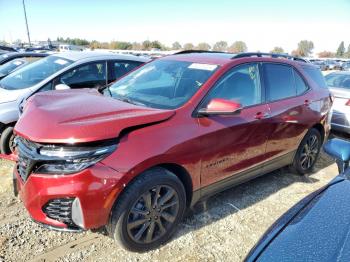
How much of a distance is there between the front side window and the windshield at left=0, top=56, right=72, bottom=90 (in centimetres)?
33

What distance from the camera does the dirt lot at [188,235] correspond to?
291cm

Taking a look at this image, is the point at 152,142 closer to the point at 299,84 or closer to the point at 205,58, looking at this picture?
the point at 205,58

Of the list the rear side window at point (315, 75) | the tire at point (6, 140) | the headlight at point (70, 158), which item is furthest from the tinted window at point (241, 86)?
the tire at point (6, 140)

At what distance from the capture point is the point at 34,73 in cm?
580

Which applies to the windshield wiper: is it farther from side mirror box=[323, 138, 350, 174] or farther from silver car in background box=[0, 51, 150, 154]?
side mirror box=[323, 138, 350, 174]

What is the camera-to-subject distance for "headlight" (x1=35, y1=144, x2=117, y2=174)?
8.06 feet

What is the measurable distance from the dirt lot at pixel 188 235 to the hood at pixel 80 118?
3.49 ft

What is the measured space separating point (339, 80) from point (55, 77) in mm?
6628

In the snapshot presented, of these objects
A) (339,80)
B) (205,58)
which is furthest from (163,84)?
(339,80)

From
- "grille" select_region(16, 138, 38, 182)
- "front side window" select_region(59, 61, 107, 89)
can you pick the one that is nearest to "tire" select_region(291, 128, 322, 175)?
"front side window" select_region(59, 61, 107, 89)

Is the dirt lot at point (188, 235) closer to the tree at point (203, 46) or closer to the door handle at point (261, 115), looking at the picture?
the door handle at point (261, 115)

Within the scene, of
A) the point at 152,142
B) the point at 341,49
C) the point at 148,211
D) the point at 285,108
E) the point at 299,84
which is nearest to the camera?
the point at 152,142

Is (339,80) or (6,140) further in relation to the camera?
(339,80)

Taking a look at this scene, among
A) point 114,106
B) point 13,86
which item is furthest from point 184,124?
point 13,86
